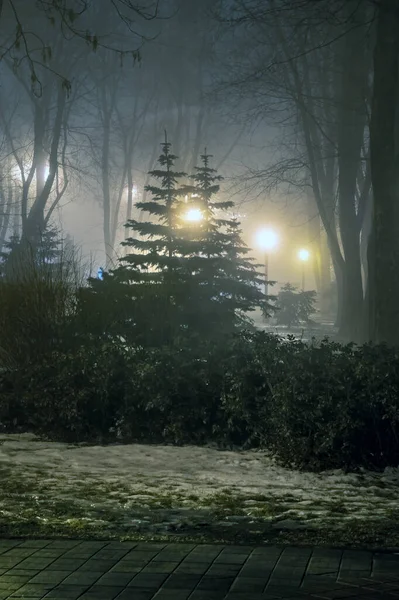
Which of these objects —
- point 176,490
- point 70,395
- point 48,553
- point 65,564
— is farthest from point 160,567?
point 70,395

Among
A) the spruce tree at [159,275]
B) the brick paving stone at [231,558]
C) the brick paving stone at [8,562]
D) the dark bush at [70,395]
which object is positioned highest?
the spruce tree at [159,275]

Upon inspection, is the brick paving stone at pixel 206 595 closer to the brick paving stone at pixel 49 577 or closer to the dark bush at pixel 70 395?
the brick paving stone at pixel 49 577

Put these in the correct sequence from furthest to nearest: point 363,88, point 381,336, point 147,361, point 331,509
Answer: point 363,88
point 381,336
point 147,361
point 331,509

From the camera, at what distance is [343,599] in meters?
4.39

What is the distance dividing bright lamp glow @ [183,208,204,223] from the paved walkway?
1442cm

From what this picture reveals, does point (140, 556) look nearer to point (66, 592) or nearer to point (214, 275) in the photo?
point (66, 592)

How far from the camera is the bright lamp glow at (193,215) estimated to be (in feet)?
64.2

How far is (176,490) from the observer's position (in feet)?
23.6

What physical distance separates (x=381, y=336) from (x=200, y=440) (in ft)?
23.2

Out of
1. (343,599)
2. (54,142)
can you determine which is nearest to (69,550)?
(343,599)

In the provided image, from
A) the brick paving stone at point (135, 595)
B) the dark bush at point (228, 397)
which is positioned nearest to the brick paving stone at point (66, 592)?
the brick paving stone at point (135, 595)

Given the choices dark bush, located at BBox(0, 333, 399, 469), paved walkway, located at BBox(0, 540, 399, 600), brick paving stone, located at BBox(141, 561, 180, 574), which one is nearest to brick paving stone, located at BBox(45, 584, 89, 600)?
paved walkway, located at BBox(0, 540, 399, 600)

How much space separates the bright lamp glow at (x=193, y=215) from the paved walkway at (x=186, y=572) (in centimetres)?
1442

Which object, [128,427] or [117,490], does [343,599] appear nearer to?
[117,490]
